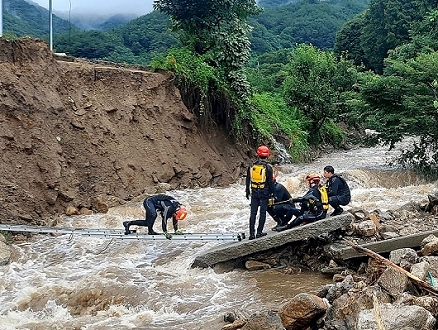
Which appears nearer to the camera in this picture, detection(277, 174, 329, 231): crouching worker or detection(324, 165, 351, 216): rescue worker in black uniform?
detection(277, 174, 329, 231): crouching worker

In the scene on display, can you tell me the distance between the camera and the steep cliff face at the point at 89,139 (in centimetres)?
1297

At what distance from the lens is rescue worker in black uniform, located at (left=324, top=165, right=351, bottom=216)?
9820mm

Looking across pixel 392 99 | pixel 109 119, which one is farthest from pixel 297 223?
pixel 392 99

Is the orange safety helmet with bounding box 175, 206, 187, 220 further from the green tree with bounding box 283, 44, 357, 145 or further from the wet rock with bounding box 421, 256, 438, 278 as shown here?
the green tree with bounding box 283, 44, 357, 145

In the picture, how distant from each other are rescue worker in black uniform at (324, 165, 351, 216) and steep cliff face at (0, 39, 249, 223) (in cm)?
637

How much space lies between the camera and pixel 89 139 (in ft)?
48.4

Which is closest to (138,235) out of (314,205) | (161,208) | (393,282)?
(161,208)

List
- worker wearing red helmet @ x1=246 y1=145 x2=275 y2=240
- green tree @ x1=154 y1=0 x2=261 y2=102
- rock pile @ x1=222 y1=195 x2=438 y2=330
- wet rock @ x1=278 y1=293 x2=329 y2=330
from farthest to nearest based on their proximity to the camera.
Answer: green tree @ x1=154 y1=0 x2=261 y2=102
worker wearing red helmet @ x1=246 y1=145 x2=275 y2=240
wet rock @ x1=278 y1=293 x2=329 y2=330
rock pile @ x1=222 y1=195 x2=438 y2=330

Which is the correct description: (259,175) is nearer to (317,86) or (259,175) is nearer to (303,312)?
(303,312)

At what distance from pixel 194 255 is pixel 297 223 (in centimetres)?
216

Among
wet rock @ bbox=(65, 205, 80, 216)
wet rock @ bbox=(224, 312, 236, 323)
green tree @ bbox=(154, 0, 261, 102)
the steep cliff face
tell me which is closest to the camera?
wet rock @ bbox=(224, 312, 236, 323)

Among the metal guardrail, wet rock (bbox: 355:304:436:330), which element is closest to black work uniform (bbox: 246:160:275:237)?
the metal guardrail

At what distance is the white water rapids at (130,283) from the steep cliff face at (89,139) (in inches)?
43.1

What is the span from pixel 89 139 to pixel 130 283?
22.5 feet
